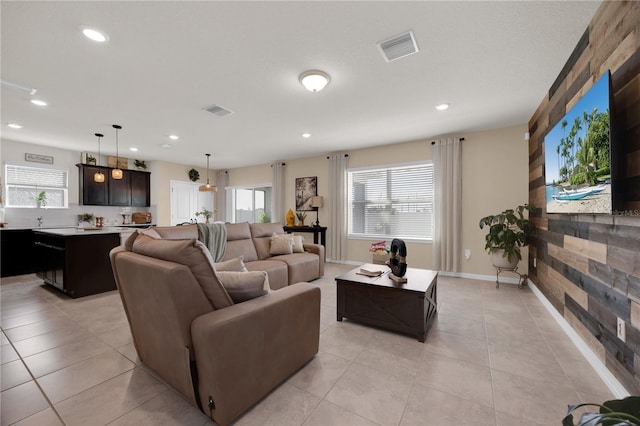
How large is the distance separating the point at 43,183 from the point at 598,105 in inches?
337

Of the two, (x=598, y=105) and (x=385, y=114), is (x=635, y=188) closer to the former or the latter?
(x=598, y=105)

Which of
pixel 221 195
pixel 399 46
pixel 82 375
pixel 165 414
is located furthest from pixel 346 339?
pixel 221 195

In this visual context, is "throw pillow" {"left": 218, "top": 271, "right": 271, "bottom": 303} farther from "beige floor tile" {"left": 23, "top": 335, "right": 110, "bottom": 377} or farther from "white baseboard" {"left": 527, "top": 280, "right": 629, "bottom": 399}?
"white baseboard" {"left": 527, "top": 280, "right": 629, "bottom": 399}

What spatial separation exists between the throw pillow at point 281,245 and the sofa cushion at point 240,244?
0.30 metres

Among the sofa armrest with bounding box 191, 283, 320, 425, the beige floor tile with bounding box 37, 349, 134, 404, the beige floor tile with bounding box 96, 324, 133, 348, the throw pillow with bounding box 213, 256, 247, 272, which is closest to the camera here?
the sofa armrest with bounding box 191, 283, 320, 425

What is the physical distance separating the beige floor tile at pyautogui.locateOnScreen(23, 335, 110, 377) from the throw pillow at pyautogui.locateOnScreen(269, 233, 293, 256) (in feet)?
7.69

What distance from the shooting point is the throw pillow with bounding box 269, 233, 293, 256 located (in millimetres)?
4219

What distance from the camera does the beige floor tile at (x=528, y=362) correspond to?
1.82m

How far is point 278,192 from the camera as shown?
684 cm

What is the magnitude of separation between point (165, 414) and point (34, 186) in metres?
6.53

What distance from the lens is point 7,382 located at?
175cm

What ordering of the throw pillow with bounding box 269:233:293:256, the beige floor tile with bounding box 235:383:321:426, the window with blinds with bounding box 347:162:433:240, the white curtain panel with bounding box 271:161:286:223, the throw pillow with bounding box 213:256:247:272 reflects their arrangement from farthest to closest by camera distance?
the white curtain panel with bounding box 271:161:286:223, the window with blinds with bounding box 347:162:433:240, the throw pillow with bounding box 269:233:293:256, the throw pillow with bounding box 213:256:247:272, the beige floor tile with bounding box 235:383:321:426

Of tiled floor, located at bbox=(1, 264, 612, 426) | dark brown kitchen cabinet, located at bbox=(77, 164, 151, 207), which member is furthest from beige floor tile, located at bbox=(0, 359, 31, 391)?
dark brown kitchen cabinet, located at bbox=(77, 164, 151, 207)

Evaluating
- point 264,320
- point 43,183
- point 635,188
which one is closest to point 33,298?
point 43,183
